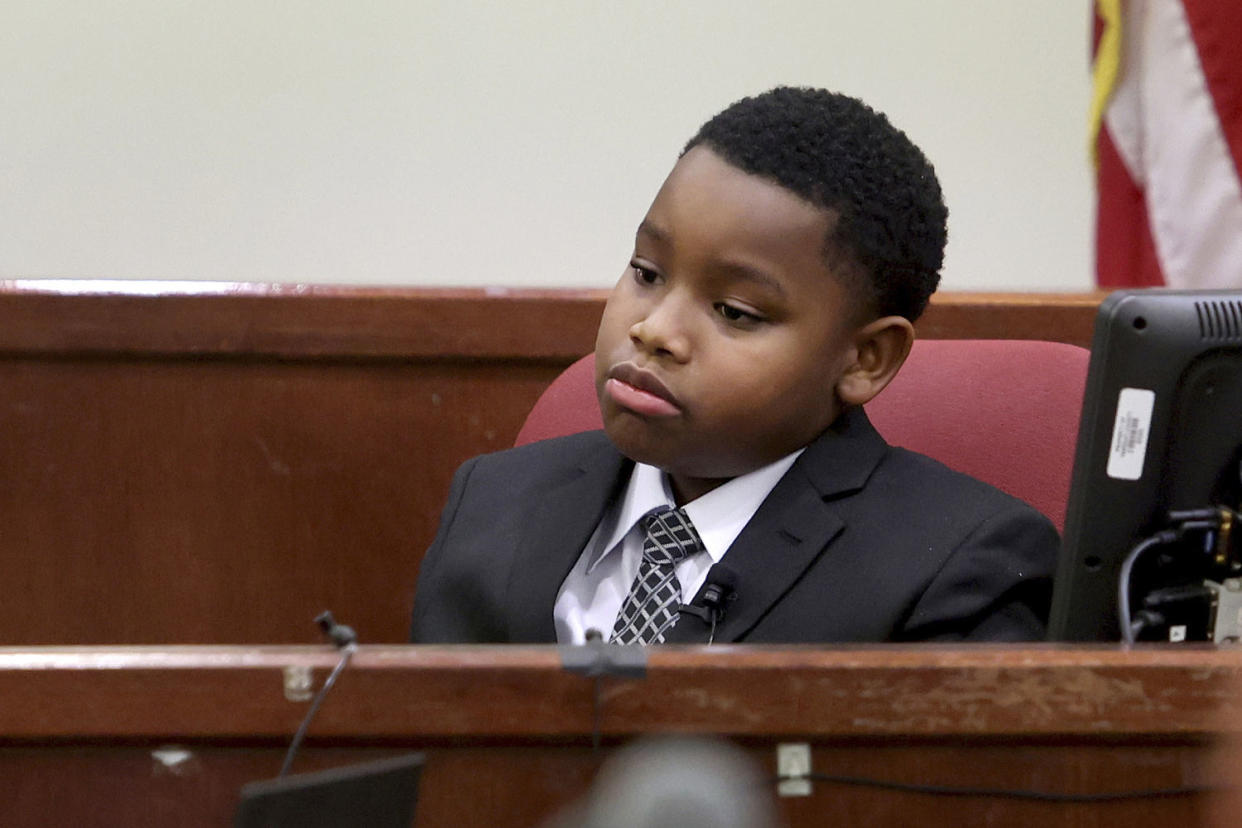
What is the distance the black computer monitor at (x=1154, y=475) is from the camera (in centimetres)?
83

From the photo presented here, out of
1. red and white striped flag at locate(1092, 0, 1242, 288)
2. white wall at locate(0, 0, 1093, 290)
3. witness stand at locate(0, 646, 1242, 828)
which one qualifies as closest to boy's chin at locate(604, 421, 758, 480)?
witness stand at locate(0, 646, 1242, 828)

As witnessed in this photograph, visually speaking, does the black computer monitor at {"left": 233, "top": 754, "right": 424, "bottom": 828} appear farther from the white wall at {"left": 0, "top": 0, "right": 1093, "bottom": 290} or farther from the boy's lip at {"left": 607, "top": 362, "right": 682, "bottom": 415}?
the white wall at {"left": 0, "top": 0, "right": 1093, "bottom": 290}

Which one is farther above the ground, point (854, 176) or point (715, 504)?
point (854, 176)

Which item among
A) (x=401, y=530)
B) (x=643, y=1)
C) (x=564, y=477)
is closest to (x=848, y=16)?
(x=643, y=1)

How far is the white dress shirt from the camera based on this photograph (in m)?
1.12

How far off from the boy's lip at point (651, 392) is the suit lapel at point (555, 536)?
0.16 meters

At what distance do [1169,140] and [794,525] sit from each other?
3.49 ft

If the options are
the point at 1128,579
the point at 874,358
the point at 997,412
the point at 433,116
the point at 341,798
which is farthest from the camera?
the point at 433,116

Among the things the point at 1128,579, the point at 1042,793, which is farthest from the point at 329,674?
the point at 1128,579

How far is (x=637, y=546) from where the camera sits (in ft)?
3.81

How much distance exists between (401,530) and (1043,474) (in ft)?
2.37

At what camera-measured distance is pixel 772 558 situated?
1085 mm

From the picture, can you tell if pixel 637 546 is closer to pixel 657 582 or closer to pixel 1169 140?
pixel 657 582

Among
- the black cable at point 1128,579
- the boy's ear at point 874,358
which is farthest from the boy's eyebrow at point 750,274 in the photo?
the black cable at point 1128,579
